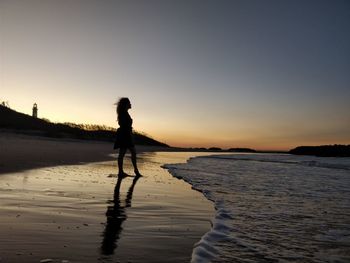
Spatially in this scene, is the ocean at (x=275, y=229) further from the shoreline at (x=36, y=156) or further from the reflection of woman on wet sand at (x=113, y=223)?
the shoreline at (x=36, y=156)

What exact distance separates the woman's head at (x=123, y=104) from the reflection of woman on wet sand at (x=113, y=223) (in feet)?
18.1

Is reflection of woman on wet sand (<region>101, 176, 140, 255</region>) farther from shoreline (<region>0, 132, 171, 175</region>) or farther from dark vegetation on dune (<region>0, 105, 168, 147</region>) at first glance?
dark vegetation on dune (<region>0, 105, 168, 147</region>)

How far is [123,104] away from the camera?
42.2 ft

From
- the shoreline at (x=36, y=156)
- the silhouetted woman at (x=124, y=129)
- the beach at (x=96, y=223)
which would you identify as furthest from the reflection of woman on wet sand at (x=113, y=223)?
the silhouetted woman at (x=124, y=129)

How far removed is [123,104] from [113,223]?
8167 millimetres

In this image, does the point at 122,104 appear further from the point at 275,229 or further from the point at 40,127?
the point at 40,127

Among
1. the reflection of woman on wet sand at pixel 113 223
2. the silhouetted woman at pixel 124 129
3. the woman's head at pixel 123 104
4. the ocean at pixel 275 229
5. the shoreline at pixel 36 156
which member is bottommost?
the ocean at pixel 275 229

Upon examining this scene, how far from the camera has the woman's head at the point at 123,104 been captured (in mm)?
12852

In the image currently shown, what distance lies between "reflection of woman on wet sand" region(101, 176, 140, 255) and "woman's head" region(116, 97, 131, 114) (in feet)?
18.1

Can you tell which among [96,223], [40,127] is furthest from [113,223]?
[40,127]

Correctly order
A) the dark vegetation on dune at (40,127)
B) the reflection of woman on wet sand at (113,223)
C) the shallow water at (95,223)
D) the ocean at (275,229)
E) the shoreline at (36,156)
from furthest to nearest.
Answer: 1. the dark vegetation on dune at (40,127)
2. the shoreline at (36,156)
3. the ocean at (275,229)
4. the reflection of woman on wet sand at (113,223)
5. the shallow water at (95,223)

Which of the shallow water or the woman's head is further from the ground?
the woman's head

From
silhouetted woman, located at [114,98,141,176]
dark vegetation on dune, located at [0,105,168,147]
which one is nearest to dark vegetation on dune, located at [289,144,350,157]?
dark vegetation on dune, located at [0,105,168,147]

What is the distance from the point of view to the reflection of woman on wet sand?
3.88 m
